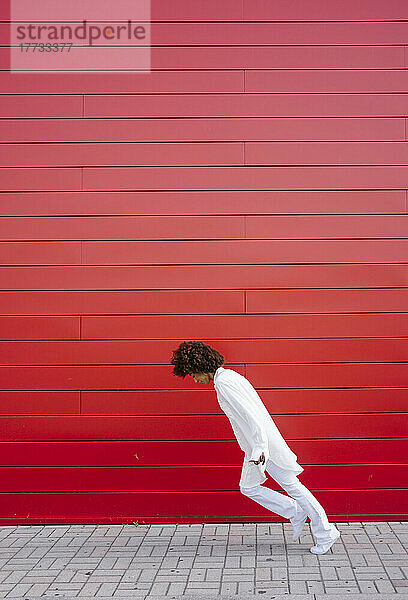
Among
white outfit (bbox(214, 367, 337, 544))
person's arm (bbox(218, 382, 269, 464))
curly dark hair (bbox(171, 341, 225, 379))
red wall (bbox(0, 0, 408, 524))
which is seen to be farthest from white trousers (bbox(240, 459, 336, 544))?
curly dark hair (bbox(171, 341, 225, 379))

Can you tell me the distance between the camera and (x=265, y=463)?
5133mm

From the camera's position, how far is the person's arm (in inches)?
198

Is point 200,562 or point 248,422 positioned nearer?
point 200,562

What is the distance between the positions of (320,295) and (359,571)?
7.56ft

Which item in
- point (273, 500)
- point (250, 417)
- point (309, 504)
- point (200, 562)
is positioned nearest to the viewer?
point (200, 562)

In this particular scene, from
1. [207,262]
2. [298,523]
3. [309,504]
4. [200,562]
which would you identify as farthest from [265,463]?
[207,262]

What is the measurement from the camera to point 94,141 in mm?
6215

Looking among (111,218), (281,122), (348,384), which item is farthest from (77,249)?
(348,384)

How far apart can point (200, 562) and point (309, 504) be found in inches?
35.5

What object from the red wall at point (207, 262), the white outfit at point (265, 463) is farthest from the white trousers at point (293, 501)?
the red wall at point (207, 262)

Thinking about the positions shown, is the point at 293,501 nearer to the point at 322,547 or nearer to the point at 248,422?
the point at 322,547

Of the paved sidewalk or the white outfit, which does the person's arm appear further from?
the paved sidewalk

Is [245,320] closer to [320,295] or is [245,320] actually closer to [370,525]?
[320,295]

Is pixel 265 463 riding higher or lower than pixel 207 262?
lower
